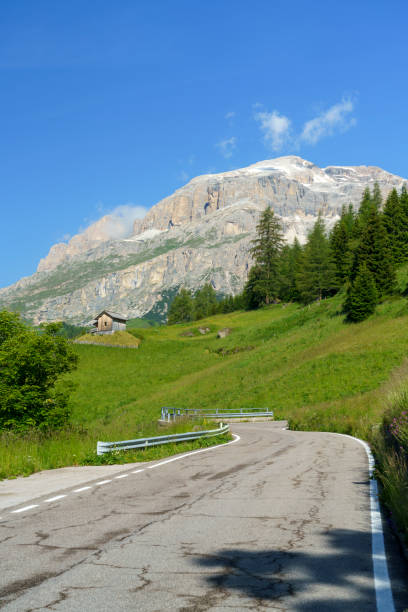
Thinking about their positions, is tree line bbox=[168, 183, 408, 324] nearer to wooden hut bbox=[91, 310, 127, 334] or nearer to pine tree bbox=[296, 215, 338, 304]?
pine tree bbox=[296, 215, 338, 304]

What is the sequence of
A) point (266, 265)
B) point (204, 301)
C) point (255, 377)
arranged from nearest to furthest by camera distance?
point (255, 377) < point (266, 265) < point (204, 301)

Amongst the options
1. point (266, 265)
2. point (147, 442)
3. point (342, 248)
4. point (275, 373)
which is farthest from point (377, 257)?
point (147, 442)

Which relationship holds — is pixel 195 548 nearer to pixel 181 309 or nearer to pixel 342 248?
pixel 342 248

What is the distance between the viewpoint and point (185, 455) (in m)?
15.8

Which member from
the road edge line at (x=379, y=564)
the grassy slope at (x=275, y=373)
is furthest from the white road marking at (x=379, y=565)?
the grassy slope at (x=275, y=373)

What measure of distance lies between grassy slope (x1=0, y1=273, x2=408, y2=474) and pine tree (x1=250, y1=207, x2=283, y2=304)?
2292cm

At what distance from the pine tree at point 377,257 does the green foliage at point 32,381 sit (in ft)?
138

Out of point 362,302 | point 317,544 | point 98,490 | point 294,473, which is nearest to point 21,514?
point 98,490

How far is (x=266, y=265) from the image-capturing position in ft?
331

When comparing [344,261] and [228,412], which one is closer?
[228,412]

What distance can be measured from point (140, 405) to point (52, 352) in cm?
2184

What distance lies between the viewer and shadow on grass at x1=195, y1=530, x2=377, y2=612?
4027 mm

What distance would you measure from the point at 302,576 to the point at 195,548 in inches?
55.5

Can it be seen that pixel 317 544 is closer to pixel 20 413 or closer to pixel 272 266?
pixel 20 413
